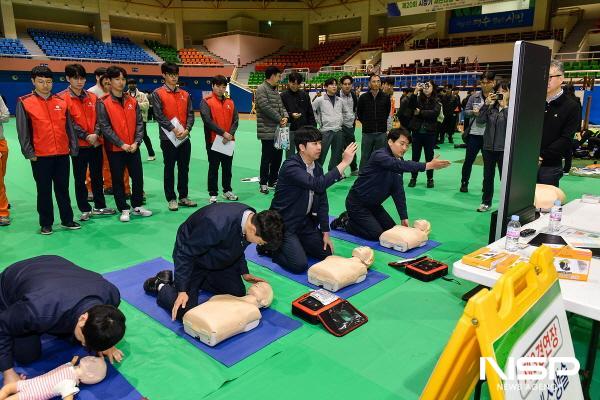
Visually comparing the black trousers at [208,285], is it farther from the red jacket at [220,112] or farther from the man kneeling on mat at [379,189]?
the red jacket at [220,112]

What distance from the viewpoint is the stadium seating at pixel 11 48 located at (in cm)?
1923

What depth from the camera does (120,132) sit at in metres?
5.23

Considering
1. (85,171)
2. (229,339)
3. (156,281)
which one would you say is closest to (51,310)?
(229,339)

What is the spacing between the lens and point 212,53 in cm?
2933

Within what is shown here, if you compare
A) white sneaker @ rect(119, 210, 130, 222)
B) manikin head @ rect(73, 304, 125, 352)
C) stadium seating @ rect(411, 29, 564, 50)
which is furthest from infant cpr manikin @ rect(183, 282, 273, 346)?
stadium seating @ rect(411, 29, 564, 50)

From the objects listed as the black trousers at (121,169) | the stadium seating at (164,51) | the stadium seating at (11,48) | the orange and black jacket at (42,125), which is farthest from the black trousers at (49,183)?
the stadium seating at (164,51)

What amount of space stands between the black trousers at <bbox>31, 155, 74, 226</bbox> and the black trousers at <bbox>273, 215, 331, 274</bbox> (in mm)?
2612

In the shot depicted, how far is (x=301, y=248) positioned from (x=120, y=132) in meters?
2.78

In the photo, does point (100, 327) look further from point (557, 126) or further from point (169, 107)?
point (557, 126)

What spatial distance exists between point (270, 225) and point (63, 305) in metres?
1.20

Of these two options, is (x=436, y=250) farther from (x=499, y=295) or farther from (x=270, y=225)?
(x=499, y=295)

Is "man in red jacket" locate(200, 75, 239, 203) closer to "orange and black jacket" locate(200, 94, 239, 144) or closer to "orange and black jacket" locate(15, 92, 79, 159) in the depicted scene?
"orange and black jacket" locate(200, 94, 239, 144)

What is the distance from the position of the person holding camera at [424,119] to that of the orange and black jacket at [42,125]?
4949mm

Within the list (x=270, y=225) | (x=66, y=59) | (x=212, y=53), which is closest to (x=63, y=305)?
(x=270, y=225)
